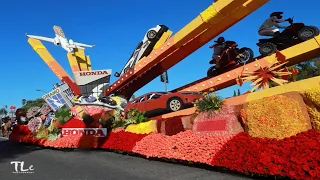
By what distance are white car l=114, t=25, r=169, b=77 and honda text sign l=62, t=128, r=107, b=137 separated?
20.3 ft

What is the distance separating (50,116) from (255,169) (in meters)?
16.3

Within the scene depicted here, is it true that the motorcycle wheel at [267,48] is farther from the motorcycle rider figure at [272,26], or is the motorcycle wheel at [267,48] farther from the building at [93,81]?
the building at [93,81]

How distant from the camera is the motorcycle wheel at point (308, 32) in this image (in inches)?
470

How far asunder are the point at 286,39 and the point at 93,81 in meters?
13.6

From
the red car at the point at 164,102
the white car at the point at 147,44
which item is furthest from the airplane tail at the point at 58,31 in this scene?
the red car at the point at 164,102

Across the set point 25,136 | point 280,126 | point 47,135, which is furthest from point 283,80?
point 25,136

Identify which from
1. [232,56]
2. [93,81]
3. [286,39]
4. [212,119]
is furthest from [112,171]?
[93,81]

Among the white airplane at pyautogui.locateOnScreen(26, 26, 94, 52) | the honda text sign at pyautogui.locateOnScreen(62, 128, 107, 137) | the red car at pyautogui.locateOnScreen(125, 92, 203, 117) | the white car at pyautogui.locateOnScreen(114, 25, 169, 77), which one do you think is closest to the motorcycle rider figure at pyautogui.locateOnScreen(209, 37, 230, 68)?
the red car at pyautogui.locateOnScreen(125, 92, 203, 117)

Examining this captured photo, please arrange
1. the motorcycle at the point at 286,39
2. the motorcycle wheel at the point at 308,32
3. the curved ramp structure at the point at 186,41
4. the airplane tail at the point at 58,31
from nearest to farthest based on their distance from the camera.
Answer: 1. the motorcycle wheel at the point at 308,32
2. the motorcycle at the point at 286,39
3. the curved ramp structure at the point at 186,41
4. the airplane tail at the point at 58,31

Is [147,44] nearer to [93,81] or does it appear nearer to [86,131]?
[93,81]

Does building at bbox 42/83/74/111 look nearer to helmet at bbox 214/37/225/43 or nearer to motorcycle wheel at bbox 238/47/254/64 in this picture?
helmet at bbox 214/37/225/43

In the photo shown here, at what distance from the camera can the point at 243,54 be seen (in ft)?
48.7

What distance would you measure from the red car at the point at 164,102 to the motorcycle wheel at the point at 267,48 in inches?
133

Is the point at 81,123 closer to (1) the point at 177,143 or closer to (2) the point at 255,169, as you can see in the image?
(1) the point at 177,143
